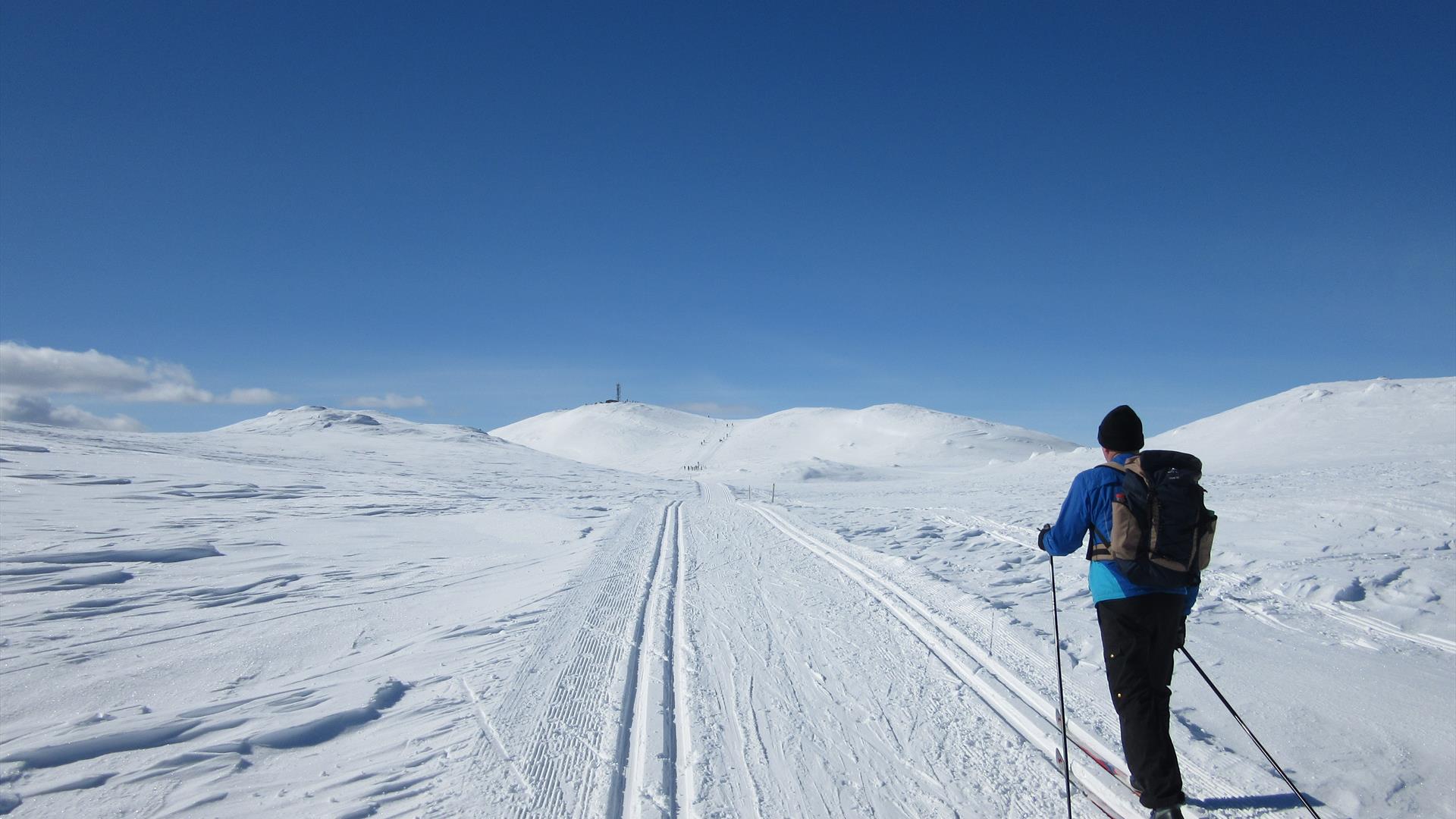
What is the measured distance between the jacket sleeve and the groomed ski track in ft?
4.40

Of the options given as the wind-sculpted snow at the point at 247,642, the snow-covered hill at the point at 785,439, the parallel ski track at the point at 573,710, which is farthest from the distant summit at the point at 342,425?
the parallel ski track at the point at 573,710

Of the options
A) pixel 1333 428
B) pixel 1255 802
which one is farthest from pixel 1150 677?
pixel 1333 428

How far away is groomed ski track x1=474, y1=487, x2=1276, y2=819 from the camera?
3.50 metres

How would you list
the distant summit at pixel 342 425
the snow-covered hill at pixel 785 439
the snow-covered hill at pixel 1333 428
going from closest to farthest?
the snow-covered hill at pixel 1333 428 < the distant summit at pixel 342 425 < the snow-covered hill at pixel 785 439

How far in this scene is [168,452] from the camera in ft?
99.8

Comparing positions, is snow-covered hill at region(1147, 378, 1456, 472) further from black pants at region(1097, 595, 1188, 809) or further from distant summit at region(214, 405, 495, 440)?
distant summit at region(214, 405, 495, 440)

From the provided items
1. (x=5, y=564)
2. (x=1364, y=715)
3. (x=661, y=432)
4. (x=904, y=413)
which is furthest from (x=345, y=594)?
(x=661, y=432)

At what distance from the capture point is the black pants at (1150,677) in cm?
323

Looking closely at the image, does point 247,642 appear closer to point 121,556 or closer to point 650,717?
point 650,717

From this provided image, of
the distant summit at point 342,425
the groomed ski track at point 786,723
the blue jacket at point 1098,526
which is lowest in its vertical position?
the groomed ski track at point 786,723

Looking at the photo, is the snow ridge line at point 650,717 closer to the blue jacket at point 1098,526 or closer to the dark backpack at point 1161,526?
the blue jacket at point 1098,526

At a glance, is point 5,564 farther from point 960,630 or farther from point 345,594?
point 960,630

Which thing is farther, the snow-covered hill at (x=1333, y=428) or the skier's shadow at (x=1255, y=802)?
the snow-covered hill at (x=1333, y=428)

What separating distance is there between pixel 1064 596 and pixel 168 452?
123ft
